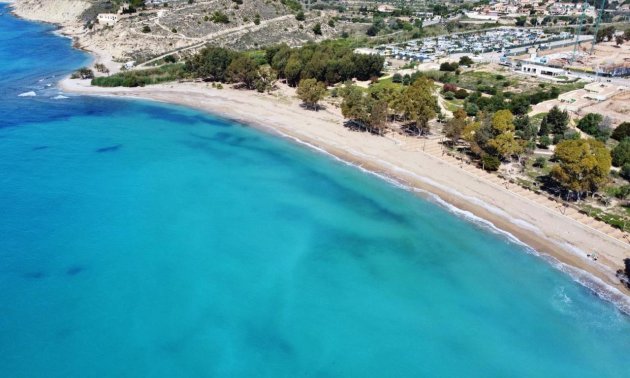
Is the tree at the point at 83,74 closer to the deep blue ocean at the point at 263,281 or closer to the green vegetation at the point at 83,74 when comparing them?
the green vegetation at the point at 83,74

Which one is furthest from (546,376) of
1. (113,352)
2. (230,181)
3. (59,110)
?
(59,110)

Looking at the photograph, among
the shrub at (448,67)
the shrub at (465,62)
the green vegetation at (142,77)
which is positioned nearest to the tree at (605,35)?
the shrub at (465,62)

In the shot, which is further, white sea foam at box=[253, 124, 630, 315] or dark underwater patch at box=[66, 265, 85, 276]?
dark underwater patch at box=[66, 265, 85, 276]

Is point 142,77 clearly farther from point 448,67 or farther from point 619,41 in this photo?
point 619,41

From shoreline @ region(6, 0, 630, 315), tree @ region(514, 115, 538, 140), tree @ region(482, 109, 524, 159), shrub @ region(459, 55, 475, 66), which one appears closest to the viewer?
shoreline @ region(6, 0, 630, 315)

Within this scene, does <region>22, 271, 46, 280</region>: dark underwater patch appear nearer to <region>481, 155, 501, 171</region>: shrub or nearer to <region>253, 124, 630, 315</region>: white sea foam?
<region>253, 124, 630, 315</region>: white sea foam

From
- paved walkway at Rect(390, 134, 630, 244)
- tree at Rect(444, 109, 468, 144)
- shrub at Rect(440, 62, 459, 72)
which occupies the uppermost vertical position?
shrub at Rect(440, 62, 459, 72)

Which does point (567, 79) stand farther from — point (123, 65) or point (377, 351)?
point (123, 65)

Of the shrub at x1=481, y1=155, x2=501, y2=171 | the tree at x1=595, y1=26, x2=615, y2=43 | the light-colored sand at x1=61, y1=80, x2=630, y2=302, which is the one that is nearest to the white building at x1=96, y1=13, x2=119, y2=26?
the light-colored sand at x1=61, y1=80, x2=630, y2=302

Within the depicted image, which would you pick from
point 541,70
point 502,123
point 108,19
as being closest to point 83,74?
point 108,19
